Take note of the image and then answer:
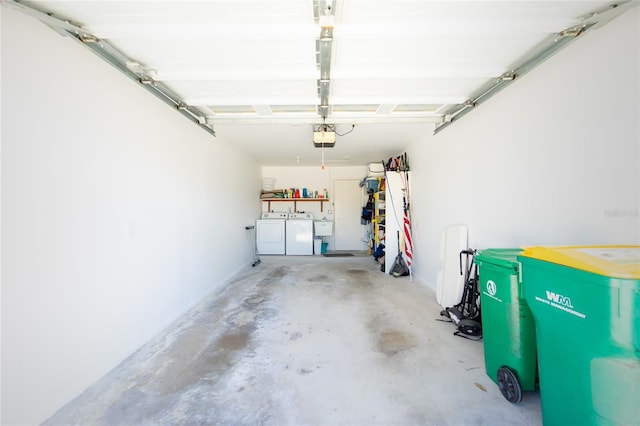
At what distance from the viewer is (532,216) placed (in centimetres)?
193

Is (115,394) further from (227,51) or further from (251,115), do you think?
(251,115)

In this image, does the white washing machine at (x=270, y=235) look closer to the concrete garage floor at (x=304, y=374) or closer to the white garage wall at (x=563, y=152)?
the concrete garage floor at (x=304, y=374)

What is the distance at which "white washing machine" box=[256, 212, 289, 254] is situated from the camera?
5941 mm

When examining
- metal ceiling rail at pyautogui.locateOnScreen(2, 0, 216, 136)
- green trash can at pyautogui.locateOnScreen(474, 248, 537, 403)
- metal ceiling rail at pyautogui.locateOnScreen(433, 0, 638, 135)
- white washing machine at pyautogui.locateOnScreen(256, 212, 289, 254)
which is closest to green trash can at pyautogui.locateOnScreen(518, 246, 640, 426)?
green trash can at pyautogui.locateOnScreen(474, 248, 537, 403)

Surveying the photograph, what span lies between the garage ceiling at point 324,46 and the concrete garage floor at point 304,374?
2.22m

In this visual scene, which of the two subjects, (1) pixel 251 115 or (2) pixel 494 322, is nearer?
(2) pixel 494 322

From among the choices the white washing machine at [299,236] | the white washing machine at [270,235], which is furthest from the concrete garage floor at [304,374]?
the white washing machine at [299,236]

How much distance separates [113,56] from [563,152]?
10.5 ft

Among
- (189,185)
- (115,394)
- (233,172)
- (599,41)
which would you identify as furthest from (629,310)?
(233,172)

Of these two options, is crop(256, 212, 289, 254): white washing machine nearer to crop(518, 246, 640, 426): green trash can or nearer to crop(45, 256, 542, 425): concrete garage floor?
crop(45, 256, 542, 425): concrete garage floor

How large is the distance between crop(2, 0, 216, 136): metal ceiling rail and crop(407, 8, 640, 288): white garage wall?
3.04m

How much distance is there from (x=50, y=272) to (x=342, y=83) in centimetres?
242

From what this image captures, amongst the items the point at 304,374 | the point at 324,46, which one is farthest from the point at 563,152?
the point at 304,374

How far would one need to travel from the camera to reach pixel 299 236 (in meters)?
6.11
